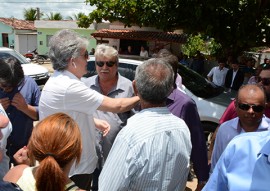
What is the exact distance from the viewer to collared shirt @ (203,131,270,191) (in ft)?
4.00

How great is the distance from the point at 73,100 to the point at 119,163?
711mm

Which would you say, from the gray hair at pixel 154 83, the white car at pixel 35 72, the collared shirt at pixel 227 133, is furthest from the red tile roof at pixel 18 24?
the gray hair at pixel 154 83

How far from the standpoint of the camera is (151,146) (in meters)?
1.69

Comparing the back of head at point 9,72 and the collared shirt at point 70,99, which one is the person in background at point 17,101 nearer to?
the back of head at point 9,72

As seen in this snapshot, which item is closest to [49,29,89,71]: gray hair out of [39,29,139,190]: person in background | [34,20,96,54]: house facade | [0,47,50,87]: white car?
[39,29,139,190]: person in background

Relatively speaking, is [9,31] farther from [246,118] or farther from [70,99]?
[246,118]

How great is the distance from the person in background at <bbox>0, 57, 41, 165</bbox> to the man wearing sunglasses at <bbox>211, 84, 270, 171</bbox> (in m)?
1.59

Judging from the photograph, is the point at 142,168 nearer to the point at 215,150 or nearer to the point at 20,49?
the point at 215,150

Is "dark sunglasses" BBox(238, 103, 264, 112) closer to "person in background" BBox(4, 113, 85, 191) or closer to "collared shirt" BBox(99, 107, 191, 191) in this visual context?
"collared shirt" BBox(99, 107, 191, 191)

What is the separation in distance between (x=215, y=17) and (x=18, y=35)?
31894mm

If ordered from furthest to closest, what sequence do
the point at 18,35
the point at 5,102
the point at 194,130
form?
the point at 18,35
the point at 194,130
the point at 5,102

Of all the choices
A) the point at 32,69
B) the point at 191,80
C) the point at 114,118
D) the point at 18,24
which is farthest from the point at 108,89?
the point at 18,24

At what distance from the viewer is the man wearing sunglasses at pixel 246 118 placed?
94.7 inches

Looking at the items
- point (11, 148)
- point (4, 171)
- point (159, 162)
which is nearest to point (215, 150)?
point (159, 162)
